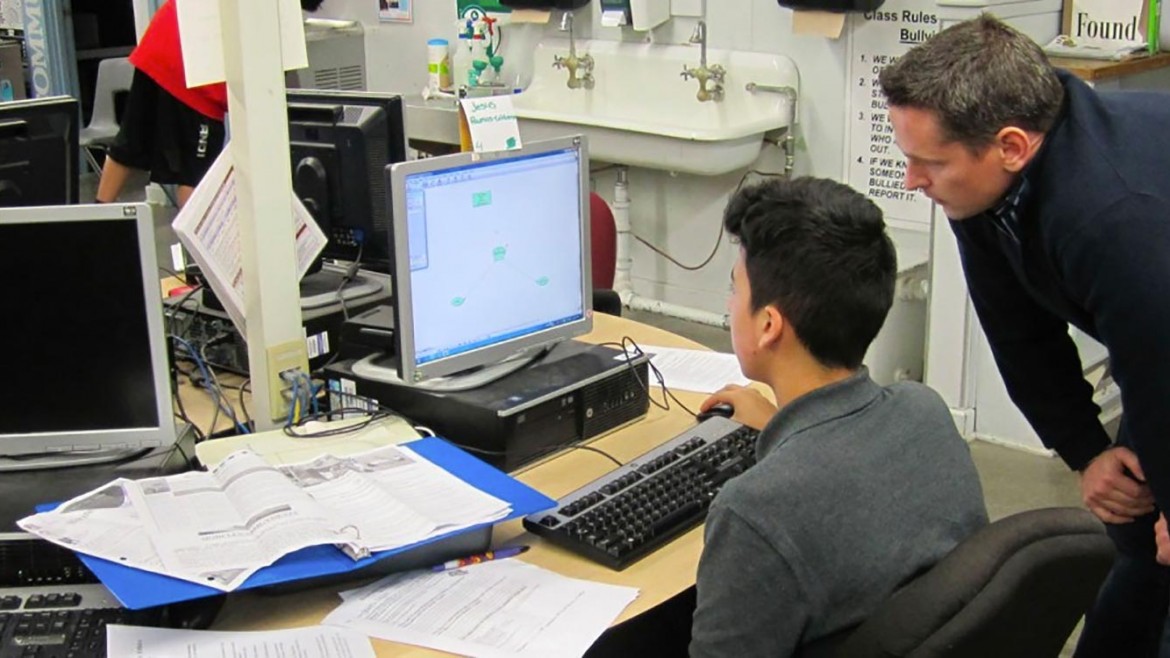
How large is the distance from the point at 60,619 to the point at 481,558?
0.52 m

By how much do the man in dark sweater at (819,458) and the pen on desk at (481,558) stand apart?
357 millimetres

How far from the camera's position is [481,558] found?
1690mm

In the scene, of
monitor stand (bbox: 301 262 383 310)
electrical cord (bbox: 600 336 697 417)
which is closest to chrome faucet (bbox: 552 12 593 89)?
monitor stand (bbox: 301 262 383 310)

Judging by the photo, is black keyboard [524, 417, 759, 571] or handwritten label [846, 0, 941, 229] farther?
handwritten label [846, 0, 941, 229]

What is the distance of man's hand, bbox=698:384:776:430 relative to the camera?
2115 millimetres

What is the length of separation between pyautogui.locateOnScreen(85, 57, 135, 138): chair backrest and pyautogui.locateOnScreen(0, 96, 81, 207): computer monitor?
3807 millimetres

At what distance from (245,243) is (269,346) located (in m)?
0.17

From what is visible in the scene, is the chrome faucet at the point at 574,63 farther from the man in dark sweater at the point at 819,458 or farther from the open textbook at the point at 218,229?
the man in dark sweater at the point at 819,458

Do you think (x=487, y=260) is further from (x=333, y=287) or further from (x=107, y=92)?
(x=107, y=92)

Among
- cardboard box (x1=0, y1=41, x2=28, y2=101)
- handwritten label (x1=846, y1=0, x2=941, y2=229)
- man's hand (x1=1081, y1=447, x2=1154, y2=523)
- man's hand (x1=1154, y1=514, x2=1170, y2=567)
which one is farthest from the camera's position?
cardboard box (x1=0, y1=41, x2=28, y2=101)

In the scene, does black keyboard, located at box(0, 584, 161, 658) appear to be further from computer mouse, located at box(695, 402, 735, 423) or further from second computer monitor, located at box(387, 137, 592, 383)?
computer mouse, located at box(695, 402, 735, 423)

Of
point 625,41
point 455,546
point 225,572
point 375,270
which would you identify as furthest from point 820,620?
point 625,41

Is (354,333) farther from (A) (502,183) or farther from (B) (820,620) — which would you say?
(B) (820,620)

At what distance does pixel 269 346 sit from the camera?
2039mm
